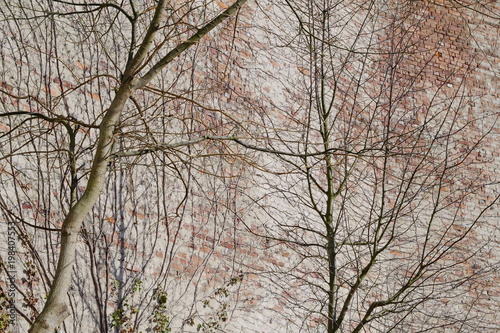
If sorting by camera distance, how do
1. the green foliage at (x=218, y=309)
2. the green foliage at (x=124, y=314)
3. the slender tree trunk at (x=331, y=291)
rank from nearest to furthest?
1. the slender tree trunk at (x=331, y=291)
2. the green foliage at (x=124, y=314)
3. the green foliage at (x=218, y=309)

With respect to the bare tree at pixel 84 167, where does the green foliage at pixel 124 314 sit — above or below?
below

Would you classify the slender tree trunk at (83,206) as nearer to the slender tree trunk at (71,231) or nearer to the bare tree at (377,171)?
the slender tree trunk at (71,231)

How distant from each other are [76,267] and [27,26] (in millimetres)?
1998

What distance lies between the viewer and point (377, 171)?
7508mm

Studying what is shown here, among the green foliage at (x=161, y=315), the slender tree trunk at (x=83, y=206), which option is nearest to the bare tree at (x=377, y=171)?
the green foliage at (x=161, y=315)

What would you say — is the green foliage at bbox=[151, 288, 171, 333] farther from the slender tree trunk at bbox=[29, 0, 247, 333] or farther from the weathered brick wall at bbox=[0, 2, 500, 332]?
the slender tree trunk at bbox=[29, 0, 247, 333]

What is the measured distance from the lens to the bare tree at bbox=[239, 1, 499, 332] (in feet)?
19.4

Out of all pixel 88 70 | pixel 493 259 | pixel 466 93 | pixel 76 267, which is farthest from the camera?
pixel 466 93

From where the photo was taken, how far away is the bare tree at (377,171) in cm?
593

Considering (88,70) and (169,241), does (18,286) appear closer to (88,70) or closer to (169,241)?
(169,241)

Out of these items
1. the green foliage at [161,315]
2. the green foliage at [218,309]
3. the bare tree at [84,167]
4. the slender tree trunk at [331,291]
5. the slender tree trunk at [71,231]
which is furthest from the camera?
the green foliage at [218,309]

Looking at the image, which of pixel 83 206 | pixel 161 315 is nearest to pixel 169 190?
pixel 161 315

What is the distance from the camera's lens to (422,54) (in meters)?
9.25

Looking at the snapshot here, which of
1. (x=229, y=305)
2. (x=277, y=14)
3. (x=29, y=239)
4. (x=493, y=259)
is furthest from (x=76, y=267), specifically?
(x=493, y=259)
